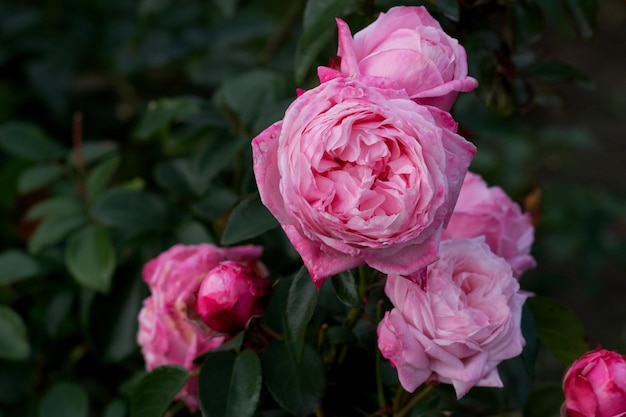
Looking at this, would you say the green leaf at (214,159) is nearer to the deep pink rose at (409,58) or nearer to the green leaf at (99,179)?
the green leaf at (99,179)

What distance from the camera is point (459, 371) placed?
710 mm

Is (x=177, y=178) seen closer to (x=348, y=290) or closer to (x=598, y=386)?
(x=348, y=290)

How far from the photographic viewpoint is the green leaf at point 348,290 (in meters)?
0.70

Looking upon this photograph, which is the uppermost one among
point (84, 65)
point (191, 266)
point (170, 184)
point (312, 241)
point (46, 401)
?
point (312, 241)

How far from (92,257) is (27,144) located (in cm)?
37

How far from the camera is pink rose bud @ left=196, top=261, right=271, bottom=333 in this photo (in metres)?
0.76

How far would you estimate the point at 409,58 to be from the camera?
0.66m

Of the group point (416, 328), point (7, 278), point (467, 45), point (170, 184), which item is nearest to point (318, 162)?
point (416, 328)

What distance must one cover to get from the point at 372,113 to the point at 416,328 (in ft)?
0.65

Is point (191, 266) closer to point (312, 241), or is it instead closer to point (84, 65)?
point (312, 241)

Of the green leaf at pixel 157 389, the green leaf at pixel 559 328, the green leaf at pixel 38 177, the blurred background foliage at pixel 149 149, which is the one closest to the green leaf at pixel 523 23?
the blurred background foliage at pixel 149 149

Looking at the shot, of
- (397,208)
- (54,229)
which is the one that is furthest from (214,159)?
(397,208)

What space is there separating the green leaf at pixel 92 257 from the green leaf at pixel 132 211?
4 cm

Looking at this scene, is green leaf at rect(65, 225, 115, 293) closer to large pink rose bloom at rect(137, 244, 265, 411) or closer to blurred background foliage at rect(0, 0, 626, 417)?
blurred background foliage at rect(0, 0, 626, 417)
